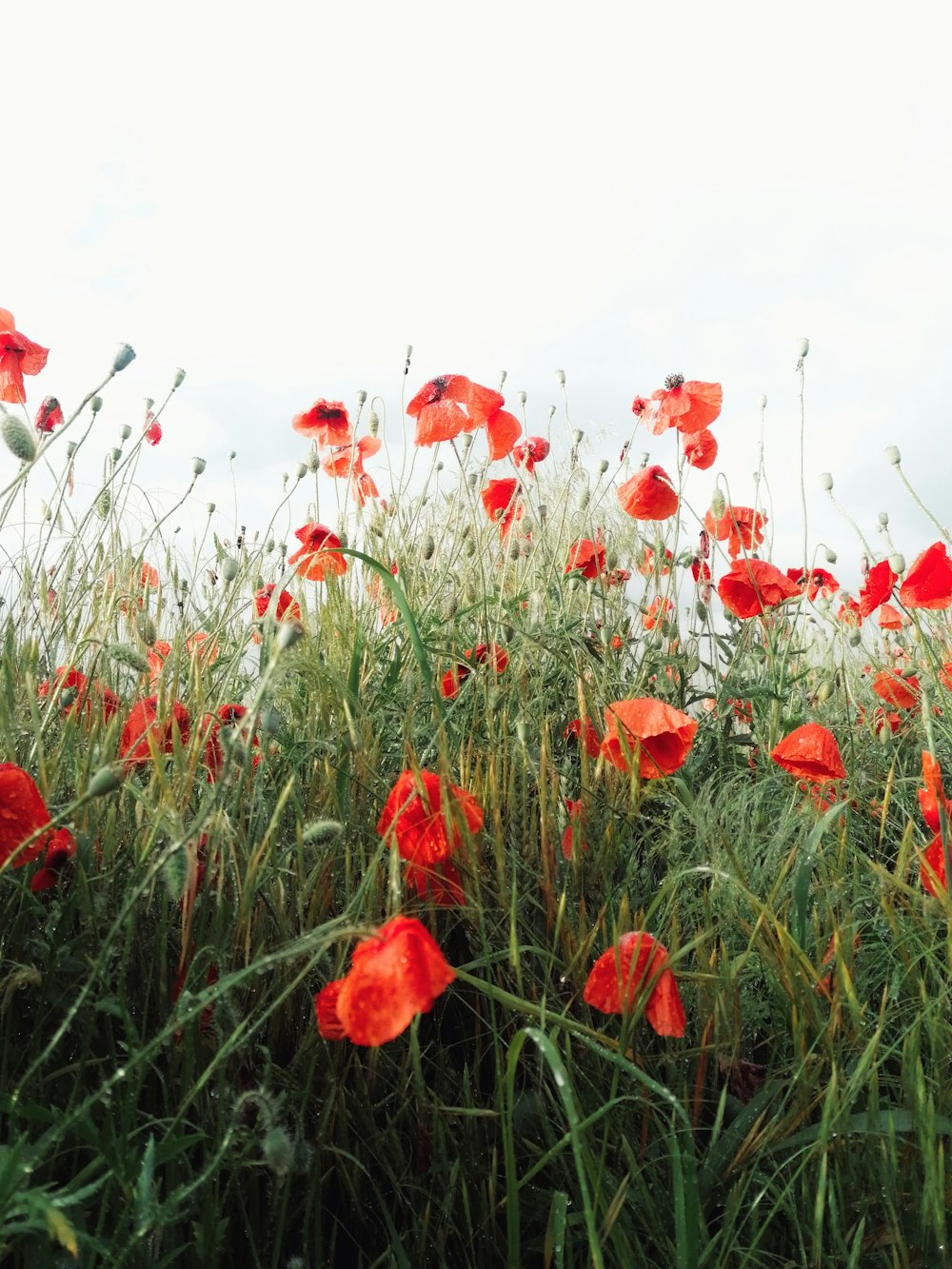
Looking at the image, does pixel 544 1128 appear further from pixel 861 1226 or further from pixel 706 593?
pixel 706 593

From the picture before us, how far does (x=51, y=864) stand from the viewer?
129cm

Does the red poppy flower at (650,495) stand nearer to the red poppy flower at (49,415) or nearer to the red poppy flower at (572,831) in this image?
the red poppy flower at (572,831)

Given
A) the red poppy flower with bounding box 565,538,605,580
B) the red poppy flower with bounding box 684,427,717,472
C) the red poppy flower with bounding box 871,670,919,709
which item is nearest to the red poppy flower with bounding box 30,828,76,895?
the red poppy flower with bounding box 565,538,605,580

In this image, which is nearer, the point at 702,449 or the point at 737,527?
the point at 702,449

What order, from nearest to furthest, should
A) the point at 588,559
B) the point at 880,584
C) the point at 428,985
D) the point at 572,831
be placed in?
the point at 428,985, the point at 572,831, the point at 588,559, the point at 880,584

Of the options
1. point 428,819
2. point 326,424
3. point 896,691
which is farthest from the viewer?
point 326,424

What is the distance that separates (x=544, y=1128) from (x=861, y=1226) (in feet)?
1.12

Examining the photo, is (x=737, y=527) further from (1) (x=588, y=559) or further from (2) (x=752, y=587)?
(1) (x=588, y=559)

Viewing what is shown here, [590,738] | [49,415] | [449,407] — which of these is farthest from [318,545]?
[590,738]

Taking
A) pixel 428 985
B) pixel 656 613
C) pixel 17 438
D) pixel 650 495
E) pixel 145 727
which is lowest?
pixel 428 985

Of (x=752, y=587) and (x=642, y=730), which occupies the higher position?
(x=752, y=587)

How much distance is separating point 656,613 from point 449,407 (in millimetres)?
678

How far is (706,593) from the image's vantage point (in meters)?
3.04

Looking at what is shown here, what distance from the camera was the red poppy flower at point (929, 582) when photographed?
7.97 ft
